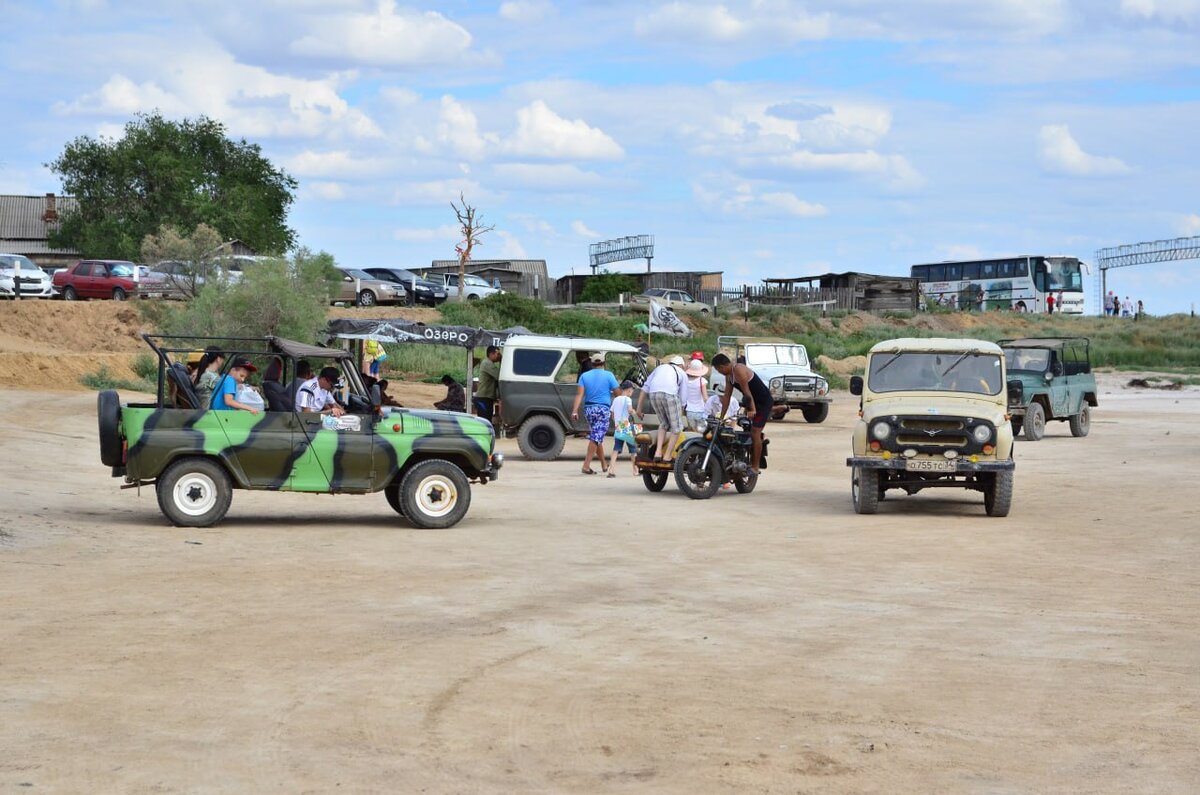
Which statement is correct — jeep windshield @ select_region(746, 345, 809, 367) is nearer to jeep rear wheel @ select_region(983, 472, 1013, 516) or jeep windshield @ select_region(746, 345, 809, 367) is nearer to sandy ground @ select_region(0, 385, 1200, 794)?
sandy ground @ select_region(0, 385, 1200, 794)

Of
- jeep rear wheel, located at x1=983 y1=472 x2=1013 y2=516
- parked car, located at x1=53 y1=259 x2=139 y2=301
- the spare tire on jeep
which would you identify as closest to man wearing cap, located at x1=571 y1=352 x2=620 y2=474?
jeep rear wheel, located at x1=983 y1=472 x2=1013 y2=516

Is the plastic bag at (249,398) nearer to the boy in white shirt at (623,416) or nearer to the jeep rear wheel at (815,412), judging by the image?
the boy in white shirt at (623,416)

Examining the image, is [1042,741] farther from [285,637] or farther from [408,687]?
[285,637]

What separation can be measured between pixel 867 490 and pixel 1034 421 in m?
13.6

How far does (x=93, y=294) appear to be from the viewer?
167ft

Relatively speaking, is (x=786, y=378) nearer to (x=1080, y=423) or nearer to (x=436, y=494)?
(x=1080, y=423)

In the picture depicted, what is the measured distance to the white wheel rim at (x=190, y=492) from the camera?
47.9 ft

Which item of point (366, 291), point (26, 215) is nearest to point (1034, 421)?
point (366, 291)

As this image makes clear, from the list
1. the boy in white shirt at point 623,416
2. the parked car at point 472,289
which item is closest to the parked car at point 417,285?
the parked car at point 472,289

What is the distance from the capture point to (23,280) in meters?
49.7

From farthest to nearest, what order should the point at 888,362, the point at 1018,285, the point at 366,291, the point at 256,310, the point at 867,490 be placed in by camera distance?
the point at 1018,285, the point at 366,291, the point at 256,310, the point at 888,362, the point at 867,490

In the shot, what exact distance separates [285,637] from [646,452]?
34.2ft

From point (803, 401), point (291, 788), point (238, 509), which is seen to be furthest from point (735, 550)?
point (803, 401)

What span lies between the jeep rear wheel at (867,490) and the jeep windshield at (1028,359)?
13.5m
